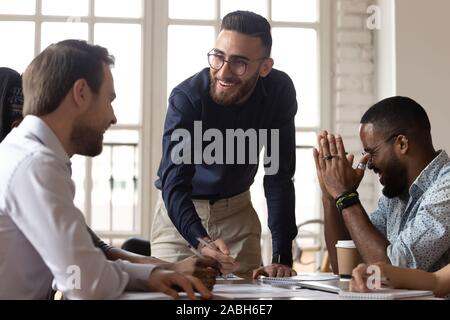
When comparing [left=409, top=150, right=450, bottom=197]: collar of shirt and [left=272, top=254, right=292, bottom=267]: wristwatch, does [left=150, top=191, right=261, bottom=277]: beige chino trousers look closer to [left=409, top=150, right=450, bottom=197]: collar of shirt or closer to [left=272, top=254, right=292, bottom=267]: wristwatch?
[left=272, top=254, right=292, bottom=267]: wristwatch

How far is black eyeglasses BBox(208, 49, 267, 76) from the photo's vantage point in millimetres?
2154

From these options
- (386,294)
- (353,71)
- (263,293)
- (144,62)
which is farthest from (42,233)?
→ (353,71)

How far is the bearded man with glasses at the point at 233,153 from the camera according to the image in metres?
2.15

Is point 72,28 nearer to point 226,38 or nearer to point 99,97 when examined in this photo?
point 226,38

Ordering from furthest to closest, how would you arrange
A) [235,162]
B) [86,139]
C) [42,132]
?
1. [235,162]
2. [86,139]
3. [42,132]

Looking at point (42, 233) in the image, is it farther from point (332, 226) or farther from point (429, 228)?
point (332, 226)

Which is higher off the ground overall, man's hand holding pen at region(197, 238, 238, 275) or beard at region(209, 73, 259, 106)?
beard at region(209, 73, 259, 106)

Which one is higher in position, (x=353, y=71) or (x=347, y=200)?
(x=353, y=71)

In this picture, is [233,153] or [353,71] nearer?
[233,153]

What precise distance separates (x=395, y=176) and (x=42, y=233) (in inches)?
45.0

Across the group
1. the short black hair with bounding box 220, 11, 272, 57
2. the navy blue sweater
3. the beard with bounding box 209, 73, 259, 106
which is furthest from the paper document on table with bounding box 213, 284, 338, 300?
the short black hair with bounding box 220, 11, 272, 57

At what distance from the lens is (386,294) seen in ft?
4.30
